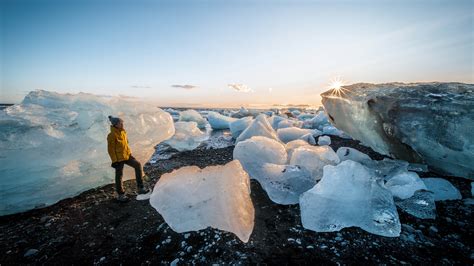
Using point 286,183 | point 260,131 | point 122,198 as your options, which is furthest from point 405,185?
point 122,198

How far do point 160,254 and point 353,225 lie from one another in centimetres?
199

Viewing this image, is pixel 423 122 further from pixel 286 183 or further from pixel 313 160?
pixel 286 183

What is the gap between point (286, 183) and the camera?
10.8 feet

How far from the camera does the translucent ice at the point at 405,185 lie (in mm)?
3061

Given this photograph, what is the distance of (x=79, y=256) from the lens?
236cm

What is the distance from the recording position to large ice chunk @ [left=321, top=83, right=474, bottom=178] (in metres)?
3.41

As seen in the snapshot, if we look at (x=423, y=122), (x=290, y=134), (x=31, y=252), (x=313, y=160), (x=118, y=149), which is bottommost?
(x=31, y=252)

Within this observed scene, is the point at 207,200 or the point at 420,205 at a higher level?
the point at 207,200

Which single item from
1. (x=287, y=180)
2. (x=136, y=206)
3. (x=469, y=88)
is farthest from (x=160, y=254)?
(x=469, y=88)

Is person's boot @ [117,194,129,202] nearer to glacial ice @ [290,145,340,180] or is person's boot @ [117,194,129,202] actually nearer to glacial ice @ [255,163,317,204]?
glacial ice @ [255,163,317,204]

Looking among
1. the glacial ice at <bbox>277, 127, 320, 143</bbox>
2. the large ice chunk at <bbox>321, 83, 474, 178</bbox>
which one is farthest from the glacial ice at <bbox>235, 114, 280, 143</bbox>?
the large ice chunk at <bbox>321, 83, 474, 178</bbox>

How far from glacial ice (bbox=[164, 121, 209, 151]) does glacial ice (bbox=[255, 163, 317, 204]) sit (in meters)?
4.01

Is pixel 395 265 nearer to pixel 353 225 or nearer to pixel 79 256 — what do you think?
pixel 353 225

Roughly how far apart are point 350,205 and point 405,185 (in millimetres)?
1004
